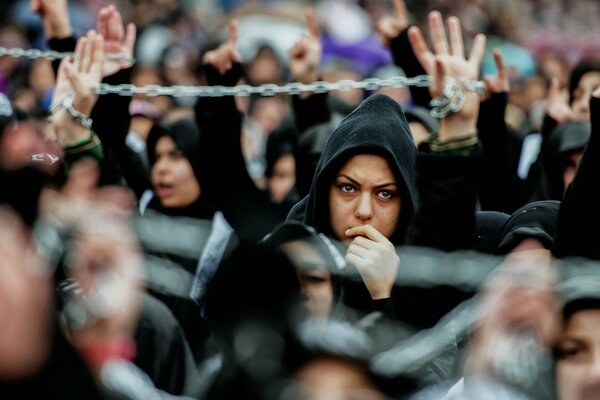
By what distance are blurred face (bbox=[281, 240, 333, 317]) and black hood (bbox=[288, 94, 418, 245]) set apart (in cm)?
125

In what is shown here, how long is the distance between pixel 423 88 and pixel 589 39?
27.3 ft

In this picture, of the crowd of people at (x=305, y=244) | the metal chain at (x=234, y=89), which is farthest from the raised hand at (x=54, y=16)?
the metal chain at (x=234, y=89)

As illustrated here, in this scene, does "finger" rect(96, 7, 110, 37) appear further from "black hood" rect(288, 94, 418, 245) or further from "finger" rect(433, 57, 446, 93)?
"finger" rect(433, 57, 446, 93)

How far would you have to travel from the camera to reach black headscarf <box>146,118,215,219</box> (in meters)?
6.12

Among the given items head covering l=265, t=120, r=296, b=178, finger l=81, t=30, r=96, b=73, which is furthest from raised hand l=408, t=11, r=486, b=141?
head covering l=265, t=120, r=296, b=178

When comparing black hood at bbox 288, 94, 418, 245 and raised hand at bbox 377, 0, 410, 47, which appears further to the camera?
raised hand at bbox 377, 0, 410, 47

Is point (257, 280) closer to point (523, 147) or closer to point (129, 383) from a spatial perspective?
point (129, 383)

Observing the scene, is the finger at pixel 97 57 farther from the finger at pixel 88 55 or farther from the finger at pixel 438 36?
the finger at pixel 438 36

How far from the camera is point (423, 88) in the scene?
622 centimetres

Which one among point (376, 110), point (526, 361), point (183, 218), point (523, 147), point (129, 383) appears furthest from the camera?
point (523, 147)

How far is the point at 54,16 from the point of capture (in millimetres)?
5613

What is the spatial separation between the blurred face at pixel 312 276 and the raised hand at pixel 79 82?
6.58 ft

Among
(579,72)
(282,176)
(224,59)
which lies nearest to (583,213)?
(224,59)

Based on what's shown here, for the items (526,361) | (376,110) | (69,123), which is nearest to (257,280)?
(526,361)
